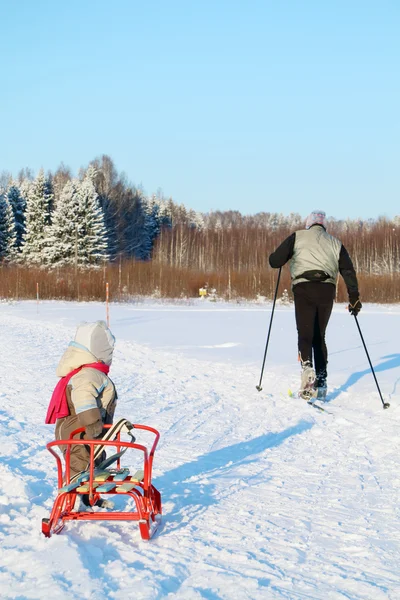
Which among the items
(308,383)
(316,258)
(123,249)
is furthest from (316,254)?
(123,249)

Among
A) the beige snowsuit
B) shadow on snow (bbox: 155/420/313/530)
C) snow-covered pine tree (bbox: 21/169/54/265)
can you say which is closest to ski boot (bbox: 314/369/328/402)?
shadow on snow (bbox: 155/420/313/530)

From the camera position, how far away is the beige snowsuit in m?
4.05

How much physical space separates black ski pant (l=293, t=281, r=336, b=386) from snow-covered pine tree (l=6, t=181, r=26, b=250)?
6166cm

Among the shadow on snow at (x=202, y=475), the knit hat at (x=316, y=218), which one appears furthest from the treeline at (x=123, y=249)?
the shadow on snow at (x=202, y=475)

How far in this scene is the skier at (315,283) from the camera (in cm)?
814

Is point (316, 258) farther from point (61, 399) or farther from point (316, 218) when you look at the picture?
point (61, 399)

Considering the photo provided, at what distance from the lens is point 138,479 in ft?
12.5

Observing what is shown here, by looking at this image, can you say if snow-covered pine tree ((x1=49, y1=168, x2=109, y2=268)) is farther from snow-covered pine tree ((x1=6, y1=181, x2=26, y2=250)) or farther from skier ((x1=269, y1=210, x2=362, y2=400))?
skier ((x1=269, y1=210, x2=362, y2=400))

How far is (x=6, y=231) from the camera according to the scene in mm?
62938

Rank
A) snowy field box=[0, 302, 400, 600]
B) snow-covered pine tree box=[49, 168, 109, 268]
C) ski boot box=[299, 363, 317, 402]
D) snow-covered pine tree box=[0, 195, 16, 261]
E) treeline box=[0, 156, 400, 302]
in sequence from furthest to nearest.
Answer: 1. snow-covered pine tree box=[0, 195, 16, 261]
2. snow-covered pine tree box=[49, 168, 109, 268]
3. treeline box=[0, 156, 400, 302]
4. ski boot box=[299, 363, 317, 402]
5. snowy field box=[0, 302, 400, 600]

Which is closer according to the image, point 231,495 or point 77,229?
point 231,495

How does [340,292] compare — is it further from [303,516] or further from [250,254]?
[303,516]

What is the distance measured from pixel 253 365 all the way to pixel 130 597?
8214 millimetres

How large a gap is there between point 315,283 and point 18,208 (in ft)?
210
